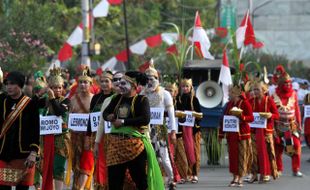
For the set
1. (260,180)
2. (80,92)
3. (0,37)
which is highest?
(0,37)

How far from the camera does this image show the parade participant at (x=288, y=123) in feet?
61.2

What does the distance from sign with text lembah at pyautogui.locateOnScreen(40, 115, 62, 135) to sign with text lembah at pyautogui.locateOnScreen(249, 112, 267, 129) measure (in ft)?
14.6

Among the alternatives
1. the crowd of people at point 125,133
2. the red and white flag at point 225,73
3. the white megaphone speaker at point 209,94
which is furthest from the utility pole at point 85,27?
the crowd of people at point 125,133

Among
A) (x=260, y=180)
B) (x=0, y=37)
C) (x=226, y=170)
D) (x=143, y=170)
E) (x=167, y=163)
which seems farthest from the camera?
(x=0, y=37)

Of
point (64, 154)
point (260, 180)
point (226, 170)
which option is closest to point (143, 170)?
point (64, 154)

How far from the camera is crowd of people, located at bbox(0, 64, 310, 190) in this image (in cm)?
1107

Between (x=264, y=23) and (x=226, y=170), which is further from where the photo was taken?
(x=264, y=23)

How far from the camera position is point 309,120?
858 inches

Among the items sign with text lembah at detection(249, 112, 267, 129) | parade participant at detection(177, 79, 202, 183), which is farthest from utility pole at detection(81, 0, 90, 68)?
sign with text lembah at detection(249, 112, 267, 129)

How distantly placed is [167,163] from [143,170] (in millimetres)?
3797

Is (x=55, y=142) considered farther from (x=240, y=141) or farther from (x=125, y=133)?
(x=240, y=141)

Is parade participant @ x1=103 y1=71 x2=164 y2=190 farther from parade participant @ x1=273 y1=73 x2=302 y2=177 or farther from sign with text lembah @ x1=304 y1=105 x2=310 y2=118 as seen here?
sign with text lembah @ x1=304 y1=105 x2=310 y2=118

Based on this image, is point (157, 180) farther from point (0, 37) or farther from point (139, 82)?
point (0, 37)

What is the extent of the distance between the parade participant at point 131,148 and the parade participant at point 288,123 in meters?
7.07
